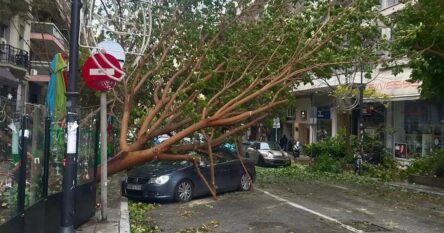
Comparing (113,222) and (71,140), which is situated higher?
(71,140)

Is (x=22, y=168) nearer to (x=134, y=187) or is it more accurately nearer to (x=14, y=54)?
(x=134, y=187)

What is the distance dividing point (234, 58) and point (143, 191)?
402 cm

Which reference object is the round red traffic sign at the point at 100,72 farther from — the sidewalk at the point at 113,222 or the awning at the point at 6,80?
the awning at the point at 6,80

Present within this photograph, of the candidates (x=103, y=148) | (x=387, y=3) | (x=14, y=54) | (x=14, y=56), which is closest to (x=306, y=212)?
(x=103, y=148)

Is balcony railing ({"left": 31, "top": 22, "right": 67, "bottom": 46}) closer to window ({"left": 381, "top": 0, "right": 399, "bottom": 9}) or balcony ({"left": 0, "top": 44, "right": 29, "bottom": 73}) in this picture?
balcony ({"left": 0, "top": 44, "right": 29, "bottom": 73})

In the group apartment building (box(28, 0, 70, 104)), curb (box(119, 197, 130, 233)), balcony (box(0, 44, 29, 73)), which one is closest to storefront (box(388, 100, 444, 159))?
apartment building (box(28, 0, 70, 104))

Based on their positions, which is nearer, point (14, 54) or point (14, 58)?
point (14, 58)

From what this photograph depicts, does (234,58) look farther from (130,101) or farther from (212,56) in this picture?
(130,101)

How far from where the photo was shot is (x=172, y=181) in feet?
43.6

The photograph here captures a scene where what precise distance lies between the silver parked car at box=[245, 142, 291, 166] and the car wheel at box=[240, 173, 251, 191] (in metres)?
12.1

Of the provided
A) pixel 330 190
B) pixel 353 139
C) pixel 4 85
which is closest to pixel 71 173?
pixel 330 190

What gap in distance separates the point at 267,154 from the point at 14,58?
15.9m

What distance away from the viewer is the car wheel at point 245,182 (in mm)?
15688

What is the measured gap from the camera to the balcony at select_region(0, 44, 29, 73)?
99.5 ft
